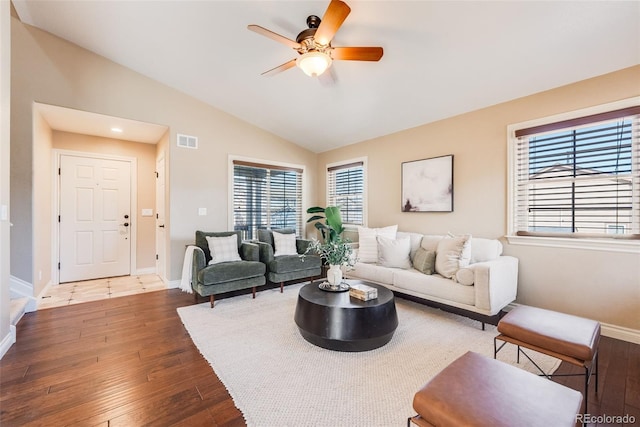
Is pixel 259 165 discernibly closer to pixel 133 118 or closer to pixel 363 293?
pixel 133 118

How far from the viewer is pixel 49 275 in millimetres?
4184

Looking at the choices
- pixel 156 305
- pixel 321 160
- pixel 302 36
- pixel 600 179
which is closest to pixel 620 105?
pixel 600 179

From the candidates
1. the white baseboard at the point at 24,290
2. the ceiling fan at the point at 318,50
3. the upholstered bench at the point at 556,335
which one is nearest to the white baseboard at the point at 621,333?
the upholstered bench at the point at 556,335

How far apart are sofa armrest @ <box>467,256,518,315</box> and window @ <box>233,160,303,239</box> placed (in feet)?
12.1

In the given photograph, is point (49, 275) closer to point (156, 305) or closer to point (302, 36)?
point (156, 305)

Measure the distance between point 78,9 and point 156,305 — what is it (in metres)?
3.52

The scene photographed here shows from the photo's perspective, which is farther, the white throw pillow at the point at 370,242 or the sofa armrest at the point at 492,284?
the white throw pillow at the point at 370,242

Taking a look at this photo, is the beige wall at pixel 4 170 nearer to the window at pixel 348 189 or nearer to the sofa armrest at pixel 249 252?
the sofa armrest at pixel 249 252

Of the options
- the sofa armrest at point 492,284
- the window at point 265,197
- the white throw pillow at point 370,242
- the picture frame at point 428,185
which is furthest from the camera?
the window at point 265,197

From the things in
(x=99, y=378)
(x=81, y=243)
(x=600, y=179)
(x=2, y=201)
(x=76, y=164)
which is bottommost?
(x=99, y=378)

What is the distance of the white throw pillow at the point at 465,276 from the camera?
9.15ft

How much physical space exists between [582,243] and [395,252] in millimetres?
1908

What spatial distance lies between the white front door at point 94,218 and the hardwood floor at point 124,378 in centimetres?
185

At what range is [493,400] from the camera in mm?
1088
